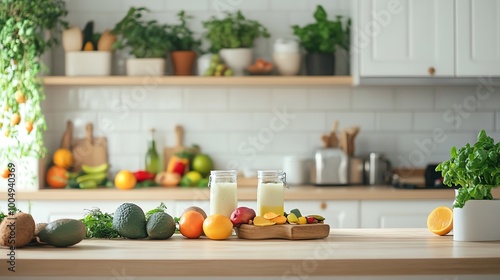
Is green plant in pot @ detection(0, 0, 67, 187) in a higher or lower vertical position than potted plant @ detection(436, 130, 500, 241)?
higher

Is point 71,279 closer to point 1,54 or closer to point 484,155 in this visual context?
point 484,155

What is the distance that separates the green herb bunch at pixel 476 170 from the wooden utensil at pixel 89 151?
303 cm

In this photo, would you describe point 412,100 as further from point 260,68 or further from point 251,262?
point 251,262

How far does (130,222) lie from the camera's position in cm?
258

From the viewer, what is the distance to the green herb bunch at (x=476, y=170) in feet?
8.16

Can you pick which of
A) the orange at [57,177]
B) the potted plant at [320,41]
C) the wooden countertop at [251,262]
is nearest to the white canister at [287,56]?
the potted plant at [320,41]

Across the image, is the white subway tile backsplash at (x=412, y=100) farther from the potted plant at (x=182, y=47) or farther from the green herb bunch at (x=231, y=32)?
the potted plant at (x=182, y=47)

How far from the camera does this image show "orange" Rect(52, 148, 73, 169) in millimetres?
4980

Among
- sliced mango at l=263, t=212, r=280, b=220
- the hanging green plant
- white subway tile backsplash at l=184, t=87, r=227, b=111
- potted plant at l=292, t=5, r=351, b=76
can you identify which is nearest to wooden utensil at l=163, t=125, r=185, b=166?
white subway tile backsplash at l=184, t=87, r=227, b=111

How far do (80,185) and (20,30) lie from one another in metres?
0.99

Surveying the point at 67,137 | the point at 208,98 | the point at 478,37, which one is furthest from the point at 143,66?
the point at 478,37

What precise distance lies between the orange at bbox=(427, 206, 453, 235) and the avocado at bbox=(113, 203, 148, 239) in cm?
101

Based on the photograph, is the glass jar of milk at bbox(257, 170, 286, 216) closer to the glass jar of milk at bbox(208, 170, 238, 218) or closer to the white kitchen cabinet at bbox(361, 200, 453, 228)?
the glass jar of milk at bbox(208, 170, 238, 218)

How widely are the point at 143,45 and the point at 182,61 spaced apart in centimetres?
27
